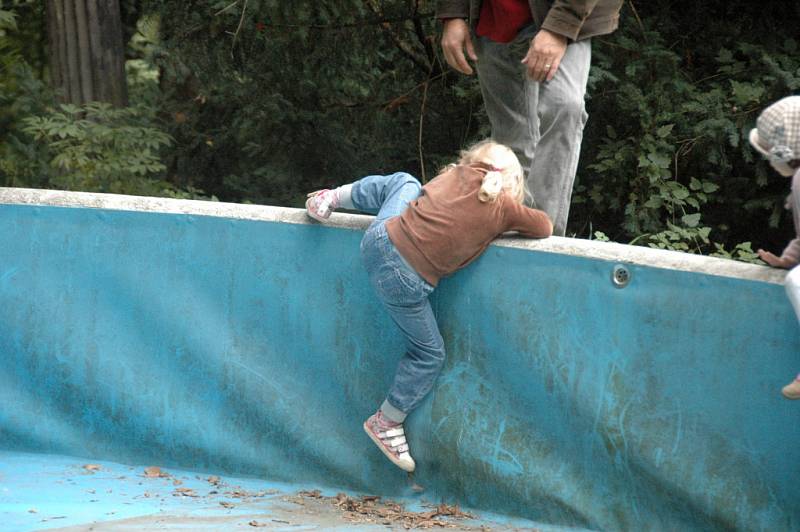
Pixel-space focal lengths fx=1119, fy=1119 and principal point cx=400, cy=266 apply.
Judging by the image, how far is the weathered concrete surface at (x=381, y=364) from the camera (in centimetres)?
332

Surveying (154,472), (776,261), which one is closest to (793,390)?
(776,261)

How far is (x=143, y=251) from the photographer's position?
4152mm

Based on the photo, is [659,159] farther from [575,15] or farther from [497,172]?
[497,172]

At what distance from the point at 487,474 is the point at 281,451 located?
799 millimetres

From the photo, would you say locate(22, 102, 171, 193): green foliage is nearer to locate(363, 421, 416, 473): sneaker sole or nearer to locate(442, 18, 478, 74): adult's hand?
locate(442, 18, 478, 74): adult's hand

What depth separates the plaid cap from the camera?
3049 mm

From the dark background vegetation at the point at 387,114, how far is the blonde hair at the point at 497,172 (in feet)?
4.48

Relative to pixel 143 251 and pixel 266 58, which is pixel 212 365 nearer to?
pixel 143 251

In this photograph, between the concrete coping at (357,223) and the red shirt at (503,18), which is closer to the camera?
the concrete coping at (357,223)

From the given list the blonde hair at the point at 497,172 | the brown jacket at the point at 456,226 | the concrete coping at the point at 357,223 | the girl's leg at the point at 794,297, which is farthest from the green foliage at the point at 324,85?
the girl's leg at the point at 794,297

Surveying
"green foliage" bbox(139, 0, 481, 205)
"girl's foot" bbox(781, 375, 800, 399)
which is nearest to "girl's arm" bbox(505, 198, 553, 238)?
"girl's foot" bbox(781, 375, 800, 399)

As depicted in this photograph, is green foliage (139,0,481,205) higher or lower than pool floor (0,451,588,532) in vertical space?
higher

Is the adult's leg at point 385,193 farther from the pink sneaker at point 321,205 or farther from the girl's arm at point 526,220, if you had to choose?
the girl's arm at point 526,220

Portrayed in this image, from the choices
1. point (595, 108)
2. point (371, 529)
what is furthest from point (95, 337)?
point (595, 108)
